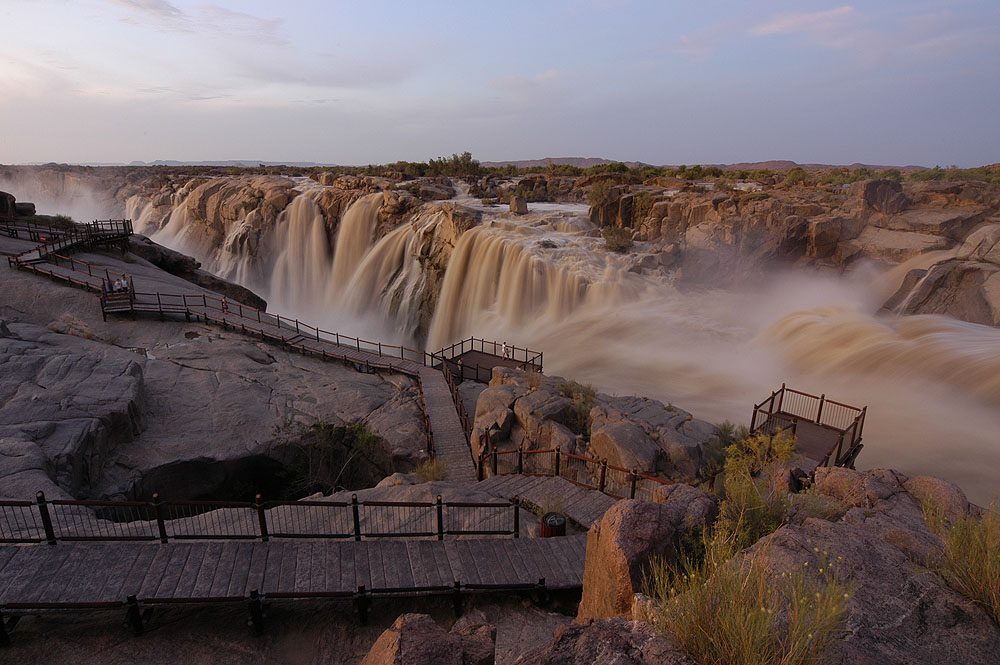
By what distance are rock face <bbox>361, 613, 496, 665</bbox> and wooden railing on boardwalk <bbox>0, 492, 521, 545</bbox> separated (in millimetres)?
3888

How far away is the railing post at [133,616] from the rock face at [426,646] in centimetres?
408

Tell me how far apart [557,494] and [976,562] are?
22.5ft

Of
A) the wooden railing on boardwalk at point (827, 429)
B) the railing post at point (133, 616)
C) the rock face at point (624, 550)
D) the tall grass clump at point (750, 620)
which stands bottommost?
the wooden railing on boardwalk at point (827, 429)

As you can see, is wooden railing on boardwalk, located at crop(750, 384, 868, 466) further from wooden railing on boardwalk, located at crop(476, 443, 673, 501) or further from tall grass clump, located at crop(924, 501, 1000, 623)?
tall grass clump, located at crop(924, 501, 1000, 623)

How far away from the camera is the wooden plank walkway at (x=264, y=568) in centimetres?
652

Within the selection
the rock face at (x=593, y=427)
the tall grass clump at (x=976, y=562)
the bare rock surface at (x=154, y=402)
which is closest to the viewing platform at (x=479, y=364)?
the bare rock surface at (x=154, y=402)

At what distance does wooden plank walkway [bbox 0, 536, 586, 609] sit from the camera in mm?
6523

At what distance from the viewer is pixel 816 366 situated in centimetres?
2267

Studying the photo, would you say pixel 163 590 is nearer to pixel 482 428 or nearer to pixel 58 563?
pixel 58 563

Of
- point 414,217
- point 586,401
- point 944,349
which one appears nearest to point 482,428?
point 586,401

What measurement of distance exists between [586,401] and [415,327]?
2376cm

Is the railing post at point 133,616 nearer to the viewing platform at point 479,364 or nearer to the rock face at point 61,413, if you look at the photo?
the rock face at point 61,413

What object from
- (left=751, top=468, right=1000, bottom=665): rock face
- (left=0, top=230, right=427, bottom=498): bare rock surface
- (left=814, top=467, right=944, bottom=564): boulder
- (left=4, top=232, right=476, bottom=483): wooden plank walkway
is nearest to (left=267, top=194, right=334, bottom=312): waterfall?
(left=4, top=232, right=476, bottom=483): wooden plank walkway

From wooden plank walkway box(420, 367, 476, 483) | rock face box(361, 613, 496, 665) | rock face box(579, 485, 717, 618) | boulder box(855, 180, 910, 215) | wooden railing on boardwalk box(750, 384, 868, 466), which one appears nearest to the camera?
rock face box(361, 613, 496, 665)
